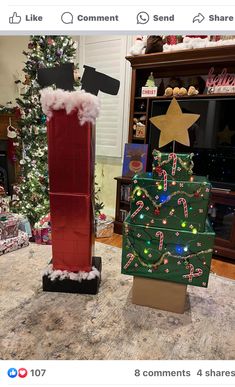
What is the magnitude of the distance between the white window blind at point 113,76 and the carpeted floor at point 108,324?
1.98m

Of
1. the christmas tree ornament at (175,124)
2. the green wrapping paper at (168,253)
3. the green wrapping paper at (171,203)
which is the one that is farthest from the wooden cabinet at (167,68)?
the green wrapping paper at (168,253)

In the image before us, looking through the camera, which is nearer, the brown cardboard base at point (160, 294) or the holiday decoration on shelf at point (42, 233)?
the brown cardboard base at point (160, 294)

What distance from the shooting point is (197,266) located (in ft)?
4.05

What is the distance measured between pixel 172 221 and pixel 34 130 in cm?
164

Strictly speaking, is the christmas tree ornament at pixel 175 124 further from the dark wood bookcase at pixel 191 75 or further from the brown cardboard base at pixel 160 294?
the dark wood bookcase at pixel 191 75

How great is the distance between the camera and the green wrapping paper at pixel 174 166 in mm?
1229

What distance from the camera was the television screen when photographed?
7.39 feet

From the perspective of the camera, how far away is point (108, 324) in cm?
124

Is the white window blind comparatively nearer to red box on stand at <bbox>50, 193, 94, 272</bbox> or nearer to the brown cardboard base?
red box on stand at <bbox>50, 193, 94, 272</bbox>

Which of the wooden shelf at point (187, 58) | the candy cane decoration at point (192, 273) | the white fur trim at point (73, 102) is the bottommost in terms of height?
the candy cane decoration at point (192, 273)
